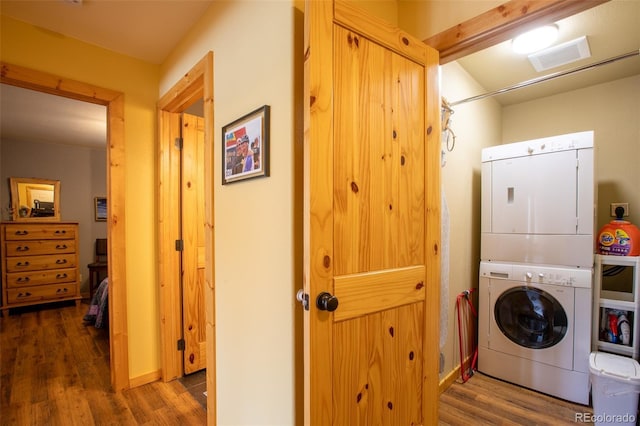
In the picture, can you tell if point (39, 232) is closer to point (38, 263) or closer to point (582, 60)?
point (38, 263)

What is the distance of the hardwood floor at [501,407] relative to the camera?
1906 mm

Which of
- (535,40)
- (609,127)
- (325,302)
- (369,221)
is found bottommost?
(325,302)

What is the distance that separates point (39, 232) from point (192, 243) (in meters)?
3.48

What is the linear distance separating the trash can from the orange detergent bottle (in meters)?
0.75

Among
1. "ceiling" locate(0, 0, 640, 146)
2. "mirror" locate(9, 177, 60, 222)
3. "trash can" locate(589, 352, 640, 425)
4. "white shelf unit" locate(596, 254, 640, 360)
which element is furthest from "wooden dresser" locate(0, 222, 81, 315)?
"white shelf unit" locate(596, 254, 640, 360)

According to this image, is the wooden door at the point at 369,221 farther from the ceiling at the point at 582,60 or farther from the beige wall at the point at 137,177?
the beige wall at the point at 137,177

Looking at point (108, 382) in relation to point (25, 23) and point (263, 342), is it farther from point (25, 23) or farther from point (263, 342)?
point (25, 23)

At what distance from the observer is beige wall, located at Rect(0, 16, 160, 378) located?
211 centimetres

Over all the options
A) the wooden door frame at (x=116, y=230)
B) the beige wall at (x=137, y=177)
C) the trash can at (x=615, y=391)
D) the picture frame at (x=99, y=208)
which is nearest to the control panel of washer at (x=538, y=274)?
the trash can at (x=615, y=391)

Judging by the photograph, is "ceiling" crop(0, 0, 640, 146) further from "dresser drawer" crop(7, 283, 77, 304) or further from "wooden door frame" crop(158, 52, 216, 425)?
"dresser drawer" crop(7, 283, 77, 304)

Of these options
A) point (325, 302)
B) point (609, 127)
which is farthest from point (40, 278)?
point (609, 127)

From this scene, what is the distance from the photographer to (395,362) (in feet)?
4.12

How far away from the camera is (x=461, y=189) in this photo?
2.50 meters

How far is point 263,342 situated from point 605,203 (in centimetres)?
325
